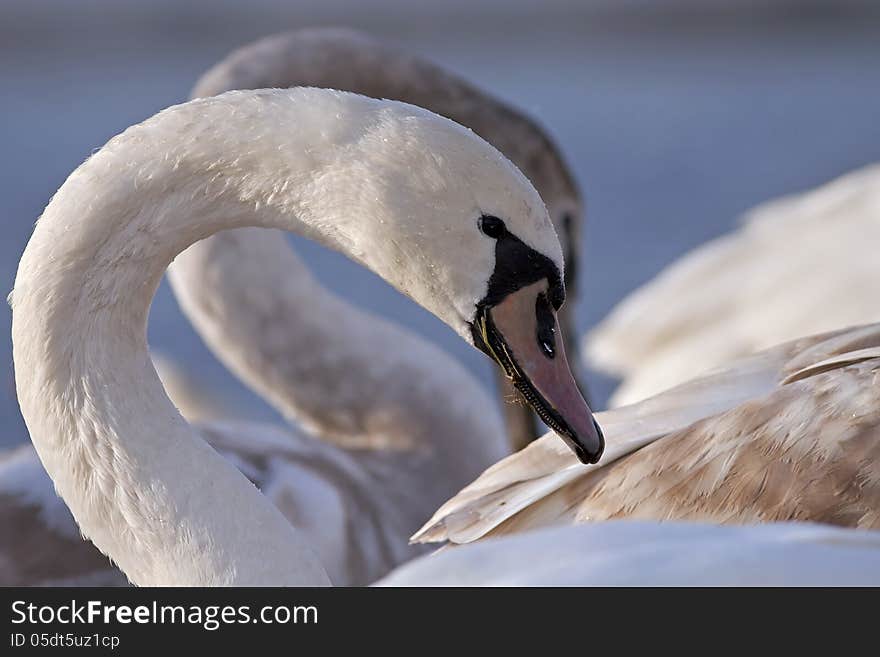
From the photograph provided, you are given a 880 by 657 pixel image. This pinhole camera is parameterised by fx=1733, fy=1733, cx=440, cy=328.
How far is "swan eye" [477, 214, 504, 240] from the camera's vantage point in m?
1.83

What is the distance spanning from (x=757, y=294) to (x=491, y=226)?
7.59ft

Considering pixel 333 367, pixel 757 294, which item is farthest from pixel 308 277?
pixel 757 294

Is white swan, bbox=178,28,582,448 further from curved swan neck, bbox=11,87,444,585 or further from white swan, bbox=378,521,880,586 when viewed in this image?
white swan, bbox=378,521,880,586

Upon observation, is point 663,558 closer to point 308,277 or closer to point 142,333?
point 142,333

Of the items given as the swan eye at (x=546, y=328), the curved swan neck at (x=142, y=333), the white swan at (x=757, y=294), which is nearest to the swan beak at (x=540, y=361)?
the swan eye at (x=546, y=328)

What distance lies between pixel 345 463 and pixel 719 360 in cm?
95

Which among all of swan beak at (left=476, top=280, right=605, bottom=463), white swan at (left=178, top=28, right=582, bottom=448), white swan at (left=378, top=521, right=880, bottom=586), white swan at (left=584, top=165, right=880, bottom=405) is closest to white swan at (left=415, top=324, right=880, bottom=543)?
swan beak at (left=476, top=280, right=605, bottom=463)

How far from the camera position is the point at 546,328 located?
1.96 m

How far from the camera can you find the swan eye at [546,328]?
1.94 m

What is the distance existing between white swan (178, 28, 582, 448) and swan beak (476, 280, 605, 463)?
1.48 meters

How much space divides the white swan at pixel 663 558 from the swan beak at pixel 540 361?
28cm

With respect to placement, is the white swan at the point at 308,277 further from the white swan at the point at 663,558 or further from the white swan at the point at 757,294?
the white swan at the point at 663,558

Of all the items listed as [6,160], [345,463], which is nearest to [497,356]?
[345,463]

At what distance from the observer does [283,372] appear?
3.56m
